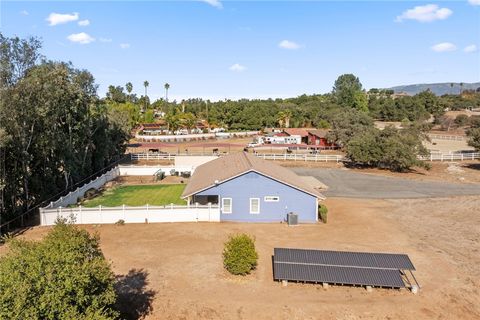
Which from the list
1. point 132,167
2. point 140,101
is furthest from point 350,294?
point 140,101

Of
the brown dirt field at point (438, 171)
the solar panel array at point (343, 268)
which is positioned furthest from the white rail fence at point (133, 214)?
the brown dirt field at point (438, 171)

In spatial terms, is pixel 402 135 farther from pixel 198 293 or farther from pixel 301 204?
pixel 198 293

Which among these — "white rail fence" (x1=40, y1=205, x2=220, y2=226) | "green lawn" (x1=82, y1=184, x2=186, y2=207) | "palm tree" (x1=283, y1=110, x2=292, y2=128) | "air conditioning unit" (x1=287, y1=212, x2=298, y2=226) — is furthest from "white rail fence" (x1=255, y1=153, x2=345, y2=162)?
"palm tree" (x1=283, y1=110, x2=292, y2=128)

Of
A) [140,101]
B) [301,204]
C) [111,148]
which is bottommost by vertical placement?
[301,204]

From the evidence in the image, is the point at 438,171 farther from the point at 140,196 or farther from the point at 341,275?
the point at 341,275

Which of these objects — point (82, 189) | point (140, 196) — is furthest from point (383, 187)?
point (82, 189)

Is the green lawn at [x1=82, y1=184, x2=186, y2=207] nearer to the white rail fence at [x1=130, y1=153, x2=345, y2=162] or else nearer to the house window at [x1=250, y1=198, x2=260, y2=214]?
the house window at [x1=250, y1=198, x2=260, y2=214]
